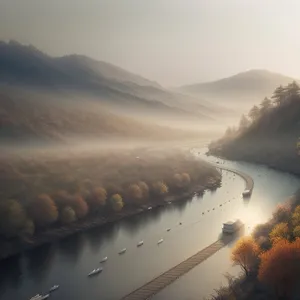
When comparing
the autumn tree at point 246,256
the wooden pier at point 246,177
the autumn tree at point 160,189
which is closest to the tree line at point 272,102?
the wooden pier at point 246,177

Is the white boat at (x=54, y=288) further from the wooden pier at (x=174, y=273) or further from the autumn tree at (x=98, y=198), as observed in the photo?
the autumn tree at (x=98, y=198)

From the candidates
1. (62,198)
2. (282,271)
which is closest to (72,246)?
(62,198)

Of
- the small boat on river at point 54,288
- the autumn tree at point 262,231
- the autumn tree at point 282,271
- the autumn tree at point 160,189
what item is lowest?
the small boat on river at point 54,288

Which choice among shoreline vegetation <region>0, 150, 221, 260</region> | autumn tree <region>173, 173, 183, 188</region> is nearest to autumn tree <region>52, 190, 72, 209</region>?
shoreline vegetation <region>0, 150, 221, 260</region>

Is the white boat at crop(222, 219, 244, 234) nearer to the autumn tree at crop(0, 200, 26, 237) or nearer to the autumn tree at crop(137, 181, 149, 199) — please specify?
the autumn tree at crop(137, 181, 149, 199)

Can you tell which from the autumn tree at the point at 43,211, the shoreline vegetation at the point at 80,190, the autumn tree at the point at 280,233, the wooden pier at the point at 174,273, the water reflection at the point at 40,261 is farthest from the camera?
the autumn tree at the point at 43,211
